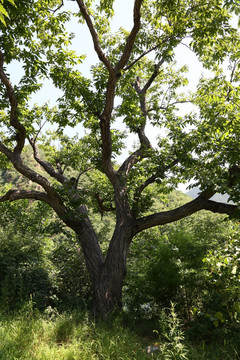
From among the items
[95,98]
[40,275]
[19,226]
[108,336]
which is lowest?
[108,336]

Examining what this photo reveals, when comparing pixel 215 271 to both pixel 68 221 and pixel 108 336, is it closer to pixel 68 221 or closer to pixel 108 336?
pixel 108 336

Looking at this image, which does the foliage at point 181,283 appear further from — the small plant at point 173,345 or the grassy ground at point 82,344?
the small plant at point 173,345

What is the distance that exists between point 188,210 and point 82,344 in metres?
3.29

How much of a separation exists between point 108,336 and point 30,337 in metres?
1.09

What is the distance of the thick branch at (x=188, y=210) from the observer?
5219 millimetres

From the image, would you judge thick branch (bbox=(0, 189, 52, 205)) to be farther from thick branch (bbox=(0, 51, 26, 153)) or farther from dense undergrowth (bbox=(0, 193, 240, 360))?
thick branch (bbox=(0, 51, 26, 153))

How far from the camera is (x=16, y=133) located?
6398 mm

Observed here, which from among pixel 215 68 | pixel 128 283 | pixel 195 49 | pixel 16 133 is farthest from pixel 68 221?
pixel 215 68

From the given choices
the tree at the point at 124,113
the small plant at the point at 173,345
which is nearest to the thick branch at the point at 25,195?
the tree at the point at 124,113

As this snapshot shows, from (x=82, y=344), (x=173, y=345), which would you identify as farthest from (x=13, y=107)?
(x=173, y=345)

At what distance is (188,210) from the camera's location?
5.49 metres

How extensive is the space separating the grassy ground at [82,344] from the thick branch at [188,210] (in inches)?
91.7

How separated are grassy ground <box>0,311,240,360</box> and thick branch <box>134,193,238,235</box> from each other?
233cm

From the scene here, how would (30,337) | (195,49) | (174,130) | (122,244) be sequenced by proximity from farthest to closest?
(174,130) < (122,244) < (195,49) < (30,337)
